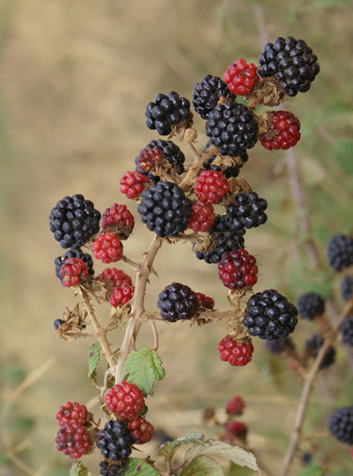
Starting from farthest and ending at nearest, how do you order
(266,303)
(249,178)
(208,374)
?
(208,374) < (249,178) < (266,303)

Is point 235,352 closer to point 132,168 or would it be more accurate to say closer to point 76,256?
point 76,256

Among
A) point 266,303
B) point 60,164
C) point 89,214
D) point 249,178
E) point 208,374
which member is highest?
point 60,164

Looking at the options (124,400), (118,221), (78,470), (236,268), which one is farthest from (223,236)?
(78,470)

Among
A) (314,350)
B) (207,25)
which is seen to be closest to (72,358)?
(207,25)

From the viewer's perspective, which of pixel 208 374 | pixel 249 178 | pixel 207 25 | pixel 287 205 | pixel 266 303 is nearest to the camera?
pixel 266 303

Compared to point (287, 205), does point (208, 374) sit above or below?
below

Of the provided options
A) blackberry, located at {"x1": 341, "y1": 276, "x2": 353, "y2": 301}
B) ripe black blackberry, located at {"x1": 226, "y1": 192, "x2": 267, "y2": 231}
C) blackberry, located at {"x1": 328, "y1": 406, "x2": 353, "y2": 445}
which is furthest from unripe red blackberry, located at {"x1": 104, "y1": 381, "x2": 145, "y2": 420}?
blackberry, located at {"x1": 341, "y1": 276, "x2": 353, "y2": 301}

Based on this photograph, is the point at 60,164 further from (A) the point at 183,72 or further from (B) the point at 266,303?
(B) the point at 266,303
